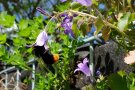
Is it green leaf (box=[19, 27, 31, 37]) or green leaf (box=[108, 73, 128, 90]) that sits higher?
green leaf (box=[19, 27, 31, 37])

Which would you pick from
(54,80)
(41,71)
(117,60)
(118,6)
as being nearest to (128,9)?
(118,6)

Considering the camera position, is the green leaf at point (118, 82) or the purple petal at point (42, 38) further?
the purple petal at point (42, 38)

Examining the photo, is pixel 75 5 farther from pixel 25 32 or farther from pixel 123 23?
pixel 25 32

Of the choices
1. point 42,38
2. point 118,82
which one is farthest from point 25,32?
point 118,82

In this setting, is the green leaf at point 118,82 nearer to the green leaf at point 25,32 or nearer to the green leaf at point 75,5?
the green leaf at point 75,5

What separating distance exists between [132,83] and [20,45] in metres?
1.37

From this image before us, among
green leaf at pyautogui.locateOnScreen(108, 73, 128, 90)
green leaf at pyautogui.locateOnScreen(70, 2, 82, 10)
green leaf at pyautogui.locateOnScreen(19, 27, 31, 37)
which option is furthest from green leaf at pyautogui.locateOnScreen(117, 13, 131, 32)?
green leaf at pyautogui.locateOnScreen(19, 27, 31, 37)

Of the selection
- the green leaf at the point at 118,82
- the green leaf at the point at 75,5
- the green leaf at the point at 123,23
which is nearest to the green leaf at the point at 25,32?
the green leaf at the point at 75,5

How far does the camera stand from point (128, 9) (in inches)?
65.0

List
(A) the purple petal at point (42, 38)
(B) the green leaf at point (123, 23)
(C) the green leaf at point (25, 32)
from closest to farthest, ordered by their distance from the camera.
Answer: (B) the green leaf at point (123, 23)
(A) the purple petal at point (42, 38)
(C) the green leaf at point (25, 32)

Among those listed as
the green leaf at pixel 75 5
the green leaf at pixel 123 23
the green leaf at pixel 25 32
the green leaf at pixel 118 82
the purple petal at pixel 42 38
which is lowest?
the green leaf at pixel 118 82

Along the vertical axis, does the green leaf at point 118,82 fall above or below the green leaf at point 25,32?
below

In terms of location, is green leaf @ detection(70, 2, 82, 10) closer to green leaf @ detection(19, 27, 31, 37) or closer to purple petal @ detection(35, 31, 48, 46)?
purple petal @ detection(35, 31, 48, 46)

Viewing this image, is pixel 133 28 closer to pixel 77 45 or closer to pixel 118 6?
pixel 118 6
